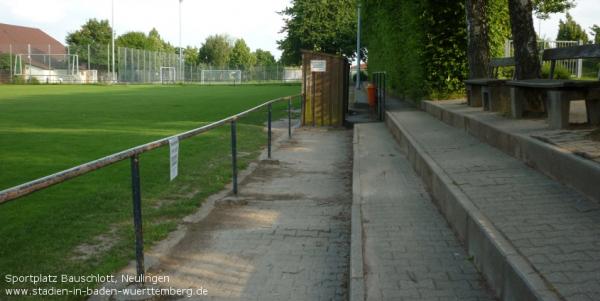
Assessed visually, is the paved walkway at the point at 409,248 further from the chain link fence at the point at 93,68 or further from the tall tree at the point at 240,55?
the tall tree at the point at 240,55

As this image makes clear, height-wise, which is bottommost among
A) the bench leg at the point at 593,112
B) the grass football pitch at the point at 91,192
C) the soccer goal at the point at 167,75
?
the grass football pitch at the point at 91,192

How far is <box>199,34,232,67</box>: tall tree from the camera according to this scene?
121500mm

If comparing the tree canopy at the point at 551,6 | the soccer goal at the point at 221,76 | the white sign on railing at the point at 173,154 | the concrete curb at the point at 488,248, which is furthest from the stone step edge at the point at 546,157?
the soccer goal at the point at 221,76

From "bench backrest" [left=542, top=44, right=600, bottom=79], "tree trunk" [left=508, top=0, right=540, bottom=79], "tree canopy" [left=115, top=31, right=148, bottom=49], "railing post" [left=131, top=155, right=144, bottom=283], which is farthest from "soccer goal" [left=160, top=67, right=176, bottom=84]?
"railing post" [left=131, top=155, right=144, bottom=283]

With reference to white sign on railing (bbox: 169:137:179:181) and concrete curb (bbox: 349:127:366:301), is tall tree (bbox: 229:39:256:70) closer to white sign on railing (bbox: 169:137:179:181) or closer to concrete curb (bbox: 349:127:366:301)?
concrete curb (bbox: 349:127:366:301)

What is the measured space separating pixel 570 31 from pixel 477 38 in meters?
45.6

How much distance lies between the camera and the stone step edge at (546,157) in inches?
188

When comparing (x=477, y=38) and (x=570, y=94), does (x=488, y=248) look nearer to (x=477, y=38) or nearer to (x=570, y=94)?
(x=570, y=94)

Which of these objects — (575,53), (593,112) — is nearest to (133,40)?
(575,53)

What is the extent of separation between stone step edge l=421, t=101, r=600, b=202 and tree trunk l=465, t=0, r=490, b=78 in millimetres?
4129

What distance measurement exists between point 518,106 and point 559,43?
17.7m

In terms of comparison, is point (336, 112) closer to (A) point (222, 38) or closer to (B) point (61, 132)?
(B) point (61, 132)

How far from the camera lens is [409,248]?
16.0ft

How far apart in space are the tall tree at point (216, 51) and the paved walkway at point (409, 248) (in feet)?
377
